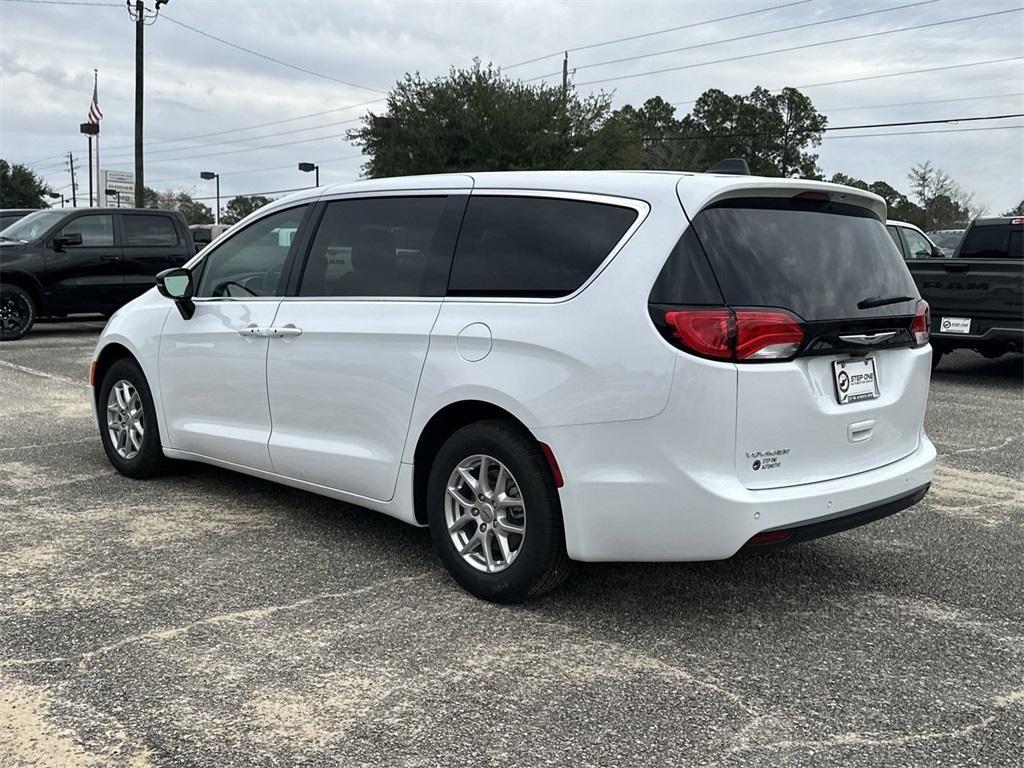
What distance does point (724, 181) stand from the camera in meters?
3.63

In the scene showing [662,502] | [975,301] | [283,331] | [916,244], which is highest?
[916,244]

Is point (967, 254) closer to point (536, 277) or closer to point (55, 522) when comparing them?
point (536, 277)

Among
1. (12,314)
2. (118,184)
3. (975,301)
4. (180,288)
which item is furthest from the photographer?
(118,184)

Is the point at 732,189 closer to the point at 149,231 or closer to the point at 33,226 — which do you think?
the point at 149,231

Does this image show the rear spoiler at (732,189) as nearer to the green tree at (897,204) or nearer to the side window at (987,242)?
the side window at (987,242)

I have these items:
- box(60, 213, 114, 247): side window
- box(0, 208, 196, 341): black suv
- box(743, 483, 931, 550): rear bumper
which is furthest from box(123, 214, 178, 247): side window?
box(743, 483, 931, 550): rear bumper

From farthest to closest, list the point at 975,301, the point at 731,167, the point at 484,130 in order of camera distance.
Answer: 1. the point at 484,130
2. the point at 975,301
3. the point at 731,167

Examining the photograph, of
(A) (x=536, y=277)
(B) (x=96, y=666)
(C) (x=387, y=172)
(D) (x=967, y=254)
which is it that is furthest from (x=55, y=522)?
(C) (x=387, y=172)

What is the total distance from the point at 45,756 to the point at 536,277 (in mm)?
2288

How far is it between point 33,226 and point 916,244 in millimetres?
12286

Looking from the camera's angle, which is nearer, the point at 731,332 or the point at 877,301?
the point at 731,332

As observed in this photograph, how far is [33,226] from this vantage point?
1427cm

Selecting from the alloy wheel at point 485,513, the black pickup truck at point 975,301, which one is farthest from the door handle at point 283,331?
the black pickup truck at point 975,301

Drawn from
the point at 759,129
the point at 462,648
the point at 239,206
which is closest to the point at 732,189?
the point at 462,648
